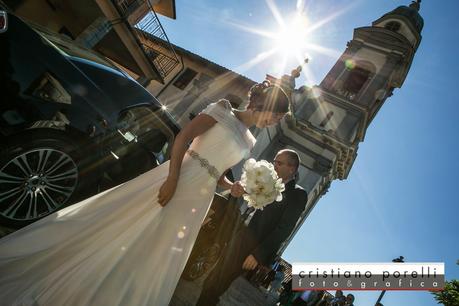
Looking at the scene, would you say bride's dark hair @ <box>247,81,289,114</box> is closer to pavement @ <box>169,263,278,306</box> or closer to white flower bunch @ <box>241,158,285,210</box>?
white flower bunch @ <box>241,158,285,210</box>

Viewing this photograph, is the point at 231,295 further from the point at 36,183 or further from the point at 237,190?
the point at 36,183

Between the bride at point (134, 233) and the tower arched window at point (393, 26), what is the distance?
28220 mm

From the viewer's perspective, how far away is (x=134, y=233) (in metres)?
2.30

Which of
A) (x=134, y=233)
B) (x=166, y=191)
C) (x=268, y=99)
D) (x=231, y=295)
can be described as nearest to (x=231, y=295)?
(x=231, y=295)

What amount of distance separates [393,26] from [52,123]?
29289 mm

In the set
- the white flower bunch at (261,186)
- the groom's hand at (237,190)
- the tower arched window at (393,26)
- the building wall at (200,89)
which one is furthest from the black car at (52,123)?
the tower arched window at (393,26)

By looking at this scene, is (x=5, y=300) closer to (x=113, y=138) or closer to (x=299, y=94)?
(x=113, y=138)

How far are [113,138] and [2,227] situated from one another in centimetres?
139

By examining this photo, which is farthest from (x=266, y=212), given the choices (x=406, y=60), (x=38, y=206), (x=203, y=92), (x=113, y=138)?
(x=406, y=60)

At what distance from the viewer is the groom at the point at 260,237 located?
276 cm

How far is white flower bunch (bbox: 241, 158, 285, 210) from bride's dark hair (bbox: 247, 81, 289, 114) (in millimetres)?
493

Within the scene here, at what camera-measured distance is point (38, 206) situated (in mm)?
3105

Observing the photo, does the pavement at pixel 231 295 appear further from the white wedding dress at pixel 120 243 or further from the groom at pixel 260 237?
the white wedding dress at pixel 120 243

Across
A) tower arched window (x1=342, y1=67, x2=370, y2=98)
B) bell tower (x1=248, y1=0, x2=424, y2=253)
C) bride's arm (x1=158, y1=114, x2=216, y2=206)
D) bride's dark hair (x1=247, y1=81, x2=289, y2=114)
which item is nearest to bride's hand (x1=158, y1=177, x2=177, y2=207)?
bride's arm (x1=158, y1=114, x2=216, y2=206)
